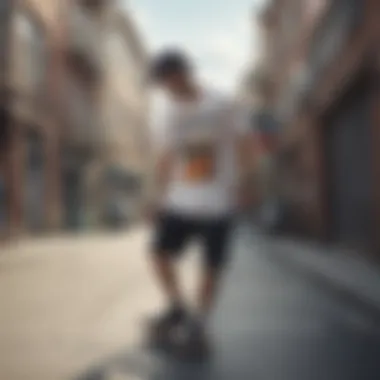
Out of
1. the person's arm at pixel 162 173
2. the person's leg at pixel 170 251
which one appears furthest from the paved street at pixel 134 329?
the person's arm at pixel 162 173

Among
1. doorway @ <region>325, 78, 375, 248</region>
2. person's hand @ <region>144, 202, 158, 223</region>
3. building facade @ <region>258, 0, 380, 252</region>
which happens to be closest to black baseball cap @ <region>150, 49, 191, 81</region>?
person's hand @ <region>144, 202, 158, 223</region>

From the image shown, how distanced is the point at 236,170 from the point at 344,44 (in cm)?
776

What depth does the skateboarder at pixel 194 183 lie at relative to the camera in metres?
2.04

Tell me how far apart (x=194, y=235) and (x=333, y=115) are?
8414 millimetres

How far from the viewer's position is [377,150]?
303 inches

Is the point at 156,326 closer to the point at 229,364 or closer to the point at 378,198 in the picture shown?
the point at 229,364

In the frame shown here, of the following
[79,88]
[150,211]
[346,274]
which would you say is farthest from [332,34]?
[150,211]

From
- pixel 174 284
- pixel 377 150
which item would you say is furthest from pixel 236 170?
pixel 377 150

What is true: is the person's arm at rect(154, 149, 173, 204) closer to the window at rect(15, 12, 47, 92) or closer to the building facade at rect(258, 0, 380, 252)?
the window at rect(15, 12, 47, 92)

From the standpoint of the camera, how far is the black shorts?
2.63 metres

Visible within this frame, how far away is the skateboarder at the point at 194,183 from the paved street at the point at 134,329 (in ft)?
0.68

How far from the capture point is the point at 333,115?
10.8 m

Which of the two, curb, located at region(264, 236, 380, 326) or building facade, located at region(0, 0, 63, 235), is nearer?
building facade, located at region(0, 0, 63, 235)

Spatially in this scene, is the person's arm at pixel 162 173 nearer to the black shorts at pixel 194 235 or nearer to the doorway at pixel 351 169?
the black shorts at pixel 194 235
